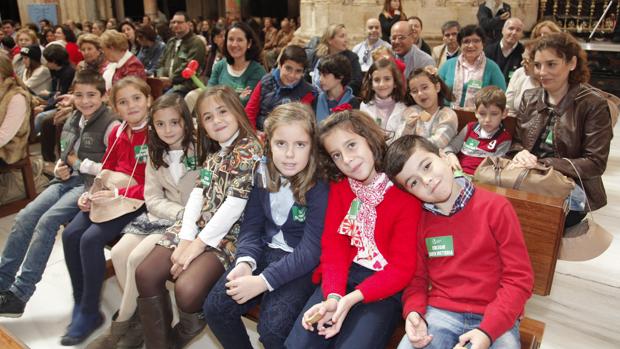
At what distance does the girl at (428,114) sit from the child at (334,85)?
0.61 meters

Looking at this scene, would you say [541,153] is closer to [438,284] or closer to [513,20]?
[438,284]

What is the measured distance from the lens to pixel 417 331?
5.17ft

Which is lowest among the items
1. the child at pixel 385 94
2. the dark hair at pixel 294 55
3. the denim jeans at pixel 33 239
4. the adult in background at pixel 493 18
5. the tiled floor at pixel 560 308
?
the tiled floor at pixel 560 308

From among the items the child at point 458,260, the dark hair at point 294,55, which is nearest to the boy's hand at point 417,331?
the child at point 458,260

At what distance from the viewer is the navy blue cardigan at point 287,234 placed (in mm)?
1896

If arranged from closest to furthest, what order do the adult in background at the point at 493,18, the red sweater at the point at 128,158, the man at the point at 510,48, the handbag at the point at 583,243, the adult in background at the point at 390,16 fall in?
the handbag at the point at 583,243 < the red sweater at the point at 128,158 < the man at the point at 510,48 < the adult in background at the point at 493,18 < the adult in background at the point at 390,16

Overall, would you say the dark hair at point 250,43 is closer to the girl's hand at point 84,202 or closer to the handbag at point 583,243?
the girl's hand at point 84,202

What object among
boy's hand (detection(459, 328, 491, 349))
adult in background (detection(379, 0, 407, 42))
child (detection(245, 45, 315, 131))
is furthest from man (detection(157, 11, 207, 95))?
boy's hand (detection(459, 328, 491, 349))

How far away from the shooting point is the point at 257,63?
14.1ft

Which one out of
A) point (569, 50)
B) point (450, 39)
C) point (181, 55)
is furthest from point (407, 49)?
point (181, 55)

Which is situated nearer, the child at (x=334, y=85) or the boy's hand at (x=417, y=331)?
the boy's hand at (x=417, y=331)

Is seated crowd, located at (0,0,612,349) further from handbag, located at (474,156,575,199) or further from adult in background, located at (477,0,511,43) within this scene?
adult in background, located at (477,0,511,43)

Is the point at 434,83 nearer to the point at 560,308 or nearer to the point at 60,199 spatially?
the point at 560,308

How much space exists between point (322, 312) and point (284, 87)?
2.30 metres
